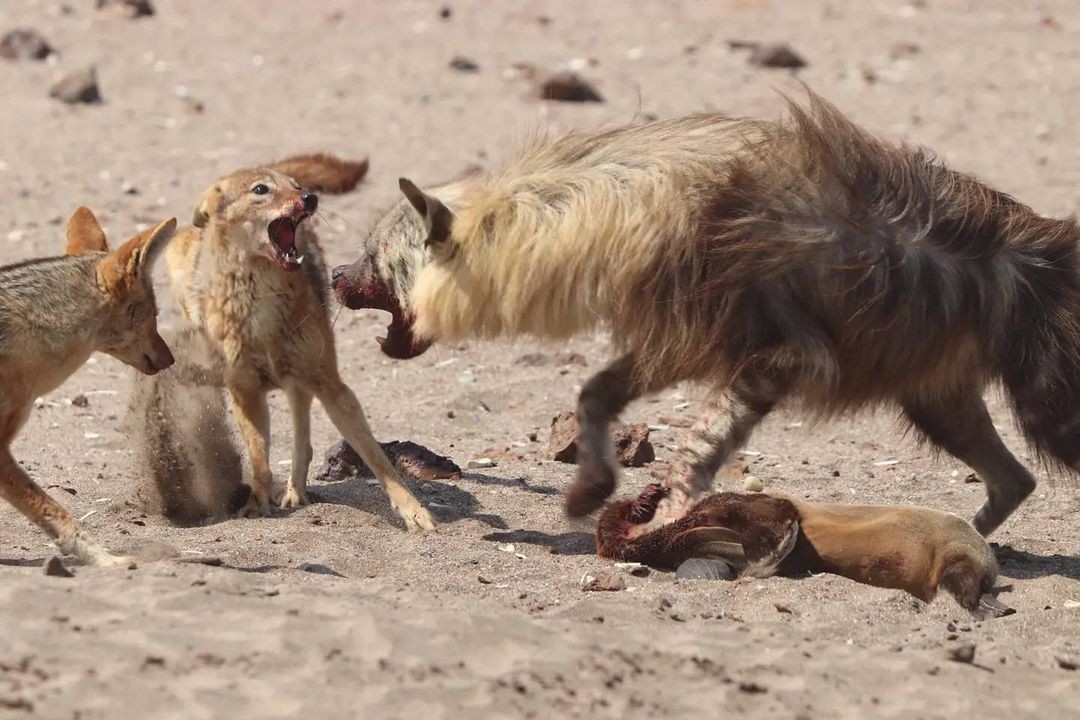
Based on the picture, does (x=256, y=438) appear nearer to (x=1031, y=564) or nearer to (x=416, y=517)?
(x=416, y=517)

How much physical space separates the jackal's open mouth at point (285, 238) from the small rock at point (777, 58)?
1040cm

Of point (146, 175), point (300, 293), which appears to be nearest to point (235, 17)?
point (146, 175)

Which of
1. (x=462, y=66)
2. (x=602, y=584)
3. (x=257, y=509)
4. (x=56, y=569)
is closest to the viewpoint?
(x=56, y=569)

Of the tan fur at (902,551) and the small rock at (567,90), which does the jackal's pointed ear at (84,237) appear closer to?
the tan fur at (902,551)

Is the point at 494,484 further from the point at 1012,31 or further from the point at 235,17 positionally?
the point at 1012,31

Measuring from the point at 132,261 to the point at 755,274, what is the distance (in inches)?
101

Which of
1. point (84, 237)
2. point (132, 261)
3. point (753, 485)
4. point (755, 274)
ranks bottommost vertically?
point (753, 485)

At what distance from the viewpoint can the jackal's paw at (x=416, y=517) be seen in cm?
775

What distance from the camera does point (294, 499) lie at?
8.12m

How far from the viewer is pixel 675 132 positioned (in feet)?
24.1

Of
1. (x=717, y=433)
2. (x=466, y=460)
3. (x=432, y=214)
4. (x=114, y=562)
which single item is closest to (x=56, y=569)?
(x=114, y=562)

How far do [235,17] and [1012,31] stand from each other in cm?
904

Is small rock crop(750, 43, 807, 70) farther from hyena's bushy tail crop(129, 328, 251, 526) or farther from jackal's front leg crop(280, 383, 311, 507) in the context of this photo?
hyena's bushy tail crop(129, 328, 251, 526)

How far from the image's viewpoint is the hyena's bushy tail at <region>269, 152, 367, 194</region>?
916 centimetres
